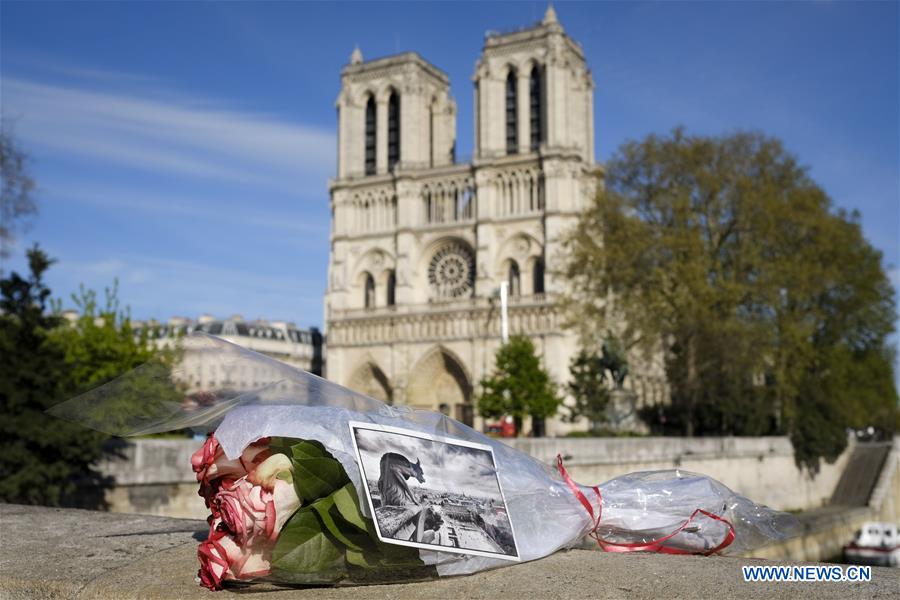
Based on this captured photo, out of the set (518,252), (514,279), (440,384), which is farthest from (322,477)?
(440,384)

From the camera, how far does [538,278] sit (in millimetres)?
43875

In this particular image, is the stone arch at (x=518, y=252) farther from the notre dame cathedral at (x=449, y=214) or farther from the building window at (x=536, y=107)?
the building window at (x=536, y=107)

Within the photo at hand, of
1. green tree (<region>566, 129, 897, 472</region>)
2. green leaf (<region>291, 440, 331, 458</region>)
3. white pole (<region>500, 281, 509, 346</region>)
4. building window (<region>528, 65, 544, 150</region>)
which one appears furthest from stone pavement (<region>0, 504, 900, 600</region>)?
building window (<region>528, 65, 544, 150</region>)

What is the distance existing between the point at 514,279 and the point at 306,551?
42.8 meters

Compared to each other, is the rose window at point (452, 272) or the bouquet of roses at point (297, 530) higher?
the rose window at point (452, 272)

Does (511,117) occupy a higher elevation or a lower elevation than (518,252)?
higher

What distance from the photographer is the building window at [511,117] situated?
45.7 m

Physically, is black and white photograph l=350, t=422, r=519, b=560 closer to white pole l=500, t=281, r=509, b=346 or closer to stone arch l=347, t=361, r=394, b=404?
white pole l=500, t=281, r=509, b=346

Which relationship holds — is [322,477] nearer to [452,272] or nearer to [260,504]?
[260,504]

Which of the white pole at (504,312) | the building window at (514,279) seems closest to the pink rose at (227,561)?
the white pole at (504,312)

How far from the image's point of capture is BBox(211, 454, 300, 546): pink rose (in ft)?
6.51

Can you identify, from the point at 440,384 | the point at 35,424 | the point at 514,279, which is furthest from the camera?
the point at 440,384

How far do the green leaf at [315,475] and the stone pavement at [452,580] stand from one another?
0.21 meters

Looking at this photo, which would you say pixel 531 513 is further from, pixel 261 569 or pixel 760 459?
pixel 760 459
